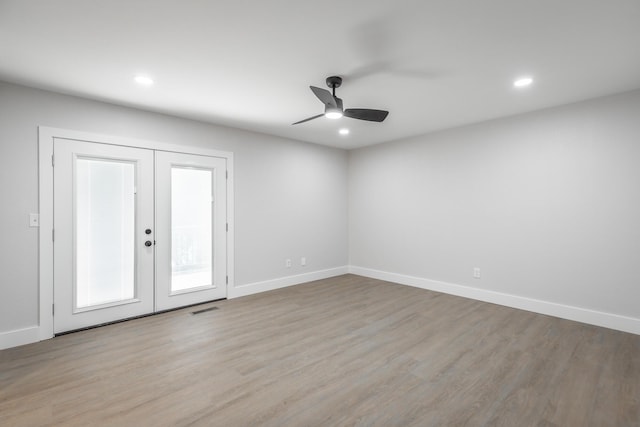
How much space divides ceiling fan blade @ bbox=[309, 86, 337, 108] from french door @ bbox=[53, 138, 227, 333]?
2298 mm

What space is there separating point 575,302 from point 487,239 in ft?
3.97

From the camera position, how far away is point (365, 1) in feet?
6.06

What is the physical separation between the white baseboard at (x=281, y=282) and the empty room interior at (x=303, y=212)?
50 millimetres

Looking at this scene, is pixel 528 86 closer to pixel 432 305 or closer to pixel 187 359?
pixel 432 305

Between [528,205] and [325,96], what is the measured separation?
3164 mm

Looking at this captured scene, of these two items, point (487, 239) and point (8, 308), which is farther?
point (487, 239)

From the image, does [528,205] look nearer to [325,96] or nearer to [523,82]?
[523,82]

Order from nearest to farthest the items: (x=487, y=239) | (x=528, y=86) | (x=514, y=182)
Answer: (x=528, y=86), (x=514, y=182), (x=487, y=239)

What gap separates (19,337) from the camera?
2.93 meters

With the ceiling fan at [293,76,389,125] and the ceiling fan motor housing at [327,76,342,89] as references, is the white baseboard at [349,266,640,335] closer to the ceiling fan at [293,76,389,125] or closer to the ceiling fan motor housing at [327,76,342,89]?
the ceiling fan at [293,76,389,125]

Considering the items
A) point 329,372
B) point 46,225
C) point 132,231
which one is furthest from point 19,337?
point 329,372

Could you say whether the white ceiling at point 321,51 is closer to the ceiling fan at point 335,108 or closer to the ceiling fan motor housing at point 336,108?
the ceiling fan at point 335,108

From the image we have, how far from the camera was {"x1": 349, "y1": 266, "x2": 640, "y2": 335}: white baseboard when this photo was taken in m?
3.26

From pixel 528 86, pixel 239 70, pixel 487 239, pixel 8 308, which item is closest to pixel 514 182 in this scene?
pixel 487 239
